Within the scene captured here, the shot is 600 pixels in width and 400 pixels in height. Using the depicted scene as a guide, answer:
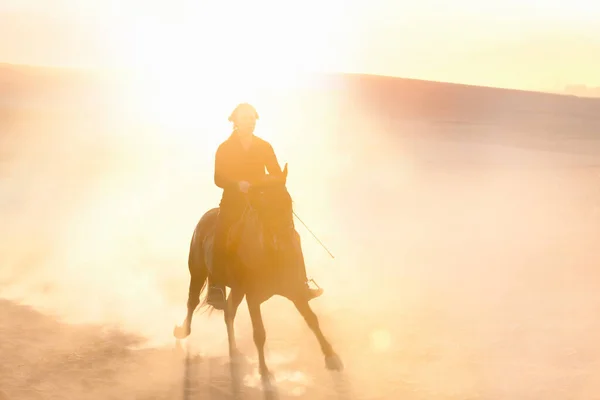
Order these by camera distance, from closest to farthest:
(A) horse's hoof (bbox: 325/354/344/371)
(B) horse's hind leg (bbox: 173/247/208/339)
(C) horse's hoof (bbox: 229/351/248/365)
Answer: (A) horse's hoof (bbox: 325/354/344/371)
(C) horse's hoof (bbox: 229/351/248/365)
(B) horse's hind leg (bbox: 173/247/208/339)

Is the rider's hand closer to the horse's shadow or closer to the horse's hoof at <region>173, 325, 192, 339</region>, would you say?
the horse's shadow

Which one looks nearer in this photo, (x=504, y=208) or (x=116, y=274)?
(x=116, y=274)

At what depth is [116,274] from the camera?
12.1m

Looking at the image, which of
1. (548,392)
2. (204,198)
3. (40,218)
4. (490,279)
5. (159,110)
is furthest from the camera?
(159,110)

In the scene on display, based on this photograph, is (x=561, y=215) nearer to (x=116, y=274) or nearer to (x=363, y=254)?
(x=363, y=254)

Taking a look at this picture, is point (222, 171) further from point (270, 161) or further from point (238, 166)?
point (270, 161)

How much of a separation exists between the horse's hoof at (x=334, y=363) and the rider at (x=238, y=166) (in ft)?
2.38

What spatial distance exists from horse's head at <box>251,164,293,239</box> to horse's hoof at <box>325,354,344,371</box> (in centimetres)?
164

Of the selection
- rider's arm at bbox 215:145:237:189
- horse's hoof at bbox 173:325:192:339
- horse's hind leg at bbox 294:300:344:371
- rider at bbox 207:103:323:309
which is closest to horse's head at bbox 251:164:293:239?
rider at bbox 207:103:323:309

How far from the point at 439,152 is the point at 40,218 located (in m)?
24.1

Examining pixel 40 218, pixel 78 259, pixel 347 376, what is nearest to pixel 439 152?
pixel 40 218

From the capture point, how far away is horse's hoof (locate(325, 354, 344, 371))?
7730 mm

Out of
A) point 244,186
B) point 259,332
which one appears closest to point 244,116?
point 244,186

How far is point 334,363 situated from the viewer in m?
7.73
